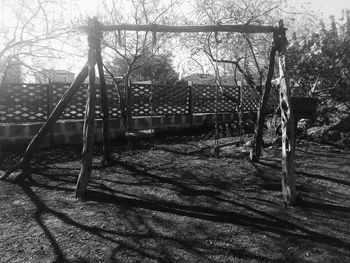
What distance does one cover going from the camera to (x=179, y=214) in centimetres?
337

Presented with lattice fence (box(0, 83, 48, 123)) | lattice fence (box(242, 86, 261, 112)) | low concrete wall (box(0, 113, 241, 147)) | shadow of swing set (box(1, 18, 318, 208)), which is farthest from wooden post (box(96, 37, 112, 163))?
lattice fence (box(242, 86, 261, 112))

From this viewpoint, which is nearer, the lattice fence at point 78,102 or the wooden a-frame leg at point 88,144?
the wooden a-frame leg at point 88,144

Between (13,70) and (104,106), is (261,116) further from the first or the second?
(13,70)

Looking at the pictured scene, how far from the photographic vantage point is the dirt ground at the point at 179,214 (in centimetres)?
258

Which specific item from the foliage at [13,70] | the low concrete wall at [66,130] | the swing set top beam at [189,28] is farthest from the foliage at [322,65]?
the foliage at [13,70]

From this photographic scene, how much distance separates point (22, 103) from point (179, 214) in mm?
5394

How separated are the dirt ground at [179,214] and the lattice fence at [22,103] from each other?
73.7 inches

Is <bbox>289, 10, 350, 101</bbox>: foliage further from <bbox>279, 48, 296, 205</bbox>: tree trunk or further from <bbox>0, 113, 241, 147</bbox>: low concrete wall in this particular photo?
<bbox>279, 48, 296, 205</bbox>: tree trunk

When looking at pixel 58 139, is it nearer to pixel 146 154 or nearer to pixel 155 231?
pixel 146 154

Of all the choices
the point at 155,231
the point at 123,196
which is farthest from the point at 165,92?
the point at 155,231

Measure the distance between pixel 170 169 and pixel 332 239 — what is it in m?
2.83

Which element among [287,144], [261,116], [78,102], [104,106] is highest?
[78,102]

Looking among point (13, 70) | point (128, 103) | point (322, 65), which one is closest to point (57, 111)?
point (128, 103)

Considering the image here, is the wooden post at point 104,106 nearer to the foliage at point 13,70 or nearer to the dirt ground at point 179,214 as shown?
the dirt ground at point 179,214
